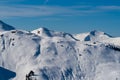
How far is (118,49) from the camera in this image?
75.8m

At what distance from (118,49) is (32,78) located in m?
18.7

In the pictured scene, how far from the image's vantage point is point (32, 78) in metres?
68.8

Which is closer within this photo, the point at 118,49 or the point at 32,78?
the point at 32,78
